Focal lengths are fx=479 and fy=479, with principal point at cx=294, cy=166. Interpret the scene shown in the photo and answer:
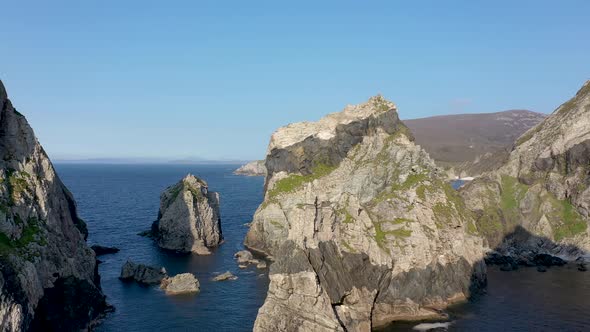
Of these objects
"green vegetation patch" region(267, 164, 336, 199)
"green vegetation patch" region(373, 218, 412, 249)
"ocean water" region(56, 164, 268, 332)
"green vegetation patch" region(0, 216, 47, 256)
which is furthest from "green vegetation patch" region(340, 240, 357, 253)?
"green vegetation patch" region(267, 164, 336, 199)

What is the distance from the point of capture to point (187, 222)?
440ft

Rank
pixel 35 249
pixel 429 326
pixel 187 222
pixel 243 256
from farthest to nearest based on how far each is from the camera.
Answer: pixel 187 222 → pixel 243 256 → pixel 429 326 → pixel 35 249

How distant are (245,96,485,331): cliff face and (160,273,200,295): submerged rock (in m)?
19.2

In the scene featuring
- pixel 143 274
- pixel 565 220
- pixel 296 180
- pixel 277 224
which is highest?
pixel 296 180

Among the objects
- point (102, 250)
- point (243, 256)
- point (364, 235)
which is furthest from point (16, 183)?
point (243, 256)

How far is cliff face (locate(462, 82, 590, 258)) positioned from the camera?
129000mm

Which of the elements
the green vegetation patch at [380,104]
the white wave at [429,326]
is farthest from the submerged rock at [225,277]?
the green vegetation patch at [380,104]

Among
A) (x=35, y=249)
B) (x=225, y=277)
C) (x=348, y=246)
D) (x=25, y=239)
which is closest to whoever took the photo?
(x=25, y=239)

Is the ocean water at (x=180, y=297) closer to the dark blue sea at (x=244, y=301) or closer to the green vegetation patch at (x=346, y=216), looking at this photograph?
the dark blue sea at (x=244, y=301)

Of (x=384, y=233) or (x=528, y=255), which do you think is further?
(x=528, y=255)

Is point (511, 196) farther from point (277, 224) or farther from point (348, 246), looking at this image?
point (348, 246)

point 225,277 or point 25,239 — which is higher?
point 25,239

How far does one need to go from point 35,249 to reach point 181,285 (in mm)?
31272

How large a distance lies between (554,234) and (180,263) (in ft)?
325
